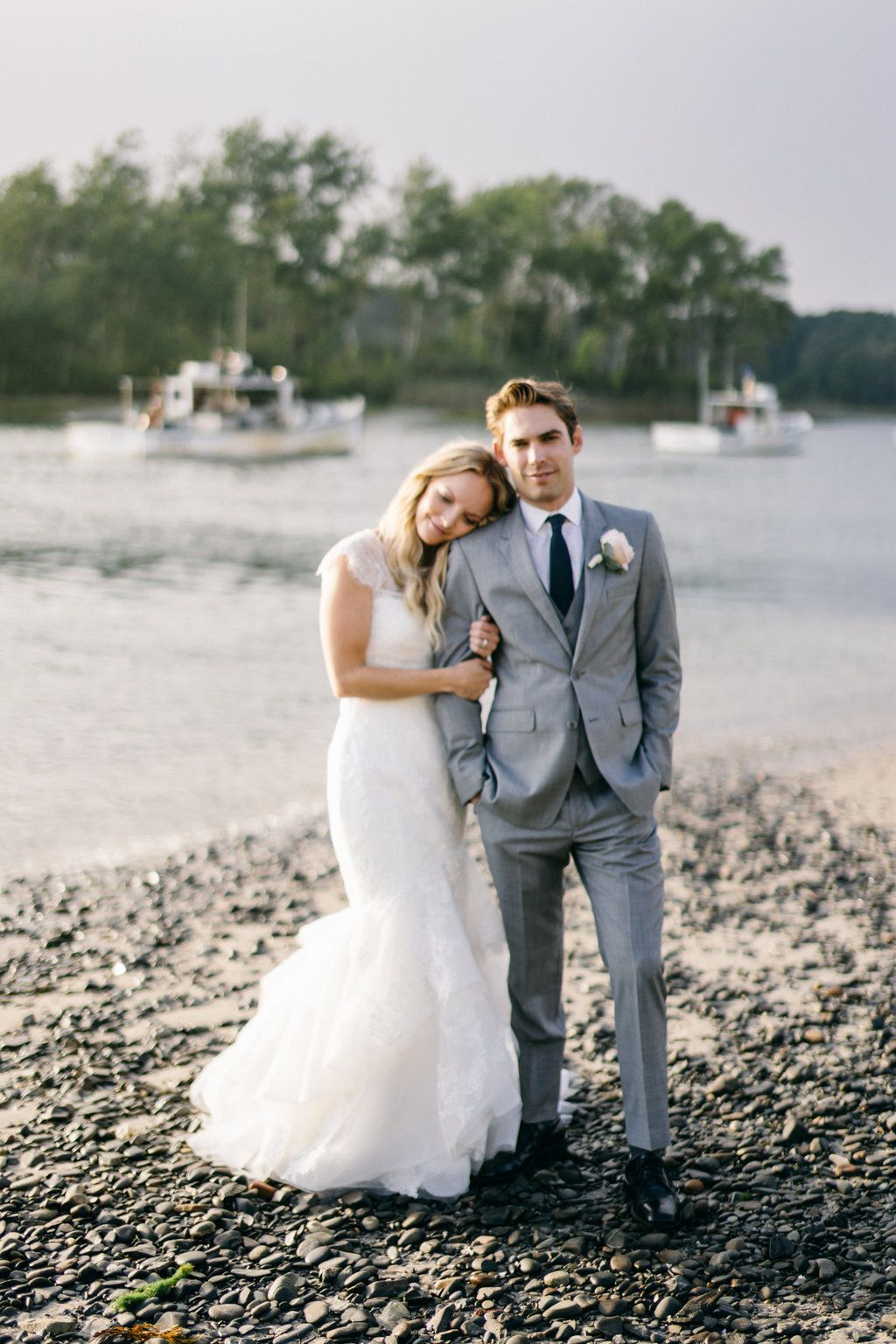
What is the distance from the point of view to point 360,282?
98625mm

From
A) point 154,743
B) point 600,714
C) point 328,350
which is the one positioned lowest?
point 154,743

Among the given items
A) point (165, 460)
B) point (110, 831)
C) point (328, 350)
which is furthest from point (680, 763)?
point (328, 350)

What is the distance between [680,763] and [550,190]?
110588 millimetres

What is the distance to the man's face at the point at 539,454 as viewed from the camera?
11.8 feet

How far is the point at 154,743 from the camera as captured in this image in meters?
12.0

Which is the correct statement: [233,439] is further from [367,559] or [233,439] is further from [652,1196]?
[652,1196]

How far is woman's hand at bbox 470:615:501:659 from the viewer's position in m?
3.66

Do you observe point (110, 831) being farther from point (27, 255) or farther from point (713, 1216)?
point (27, 255)

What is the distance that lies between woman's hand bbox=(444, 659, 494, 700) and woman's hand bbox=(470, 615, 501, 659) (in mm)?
34

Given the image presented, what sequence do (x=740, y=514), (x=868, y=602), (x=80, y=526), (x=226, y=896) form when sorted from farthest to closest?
1. (x=740, y=514)
2. (x=80, y=526)
3. (x=868, y=602)
4. (x=226, y=896)

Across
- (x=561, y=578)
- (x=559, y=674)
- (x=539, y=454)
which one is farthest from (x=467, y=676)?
(x=539, y=454)

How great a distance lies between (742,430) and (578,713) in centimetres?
7042

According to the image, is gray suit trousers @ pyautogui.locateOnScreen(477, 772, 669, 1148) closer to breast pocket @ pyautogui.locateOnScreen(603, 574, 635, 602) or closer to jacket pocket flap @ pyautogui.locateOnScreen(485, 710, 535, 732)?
jacket pocket flap @ pyautogui.locateOnScreen(485, 710, 535, 732)

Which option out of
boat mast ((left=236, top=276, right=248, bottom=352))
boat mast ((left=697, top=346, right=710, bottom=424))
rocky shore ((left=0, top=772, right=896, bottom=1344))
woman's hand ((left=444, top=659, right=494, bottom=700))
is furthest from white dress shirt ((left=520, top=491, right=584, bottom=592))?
boat mast ((left=236, top=276, right=248, bottom=352))
